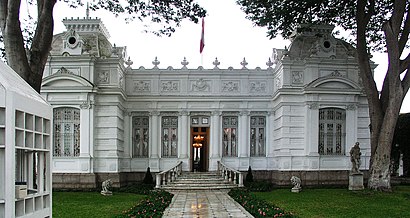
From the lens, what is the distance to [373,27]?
2288 cm

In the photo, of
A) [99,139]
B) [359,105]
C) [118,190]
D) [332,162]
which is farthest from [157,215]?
[359,105]

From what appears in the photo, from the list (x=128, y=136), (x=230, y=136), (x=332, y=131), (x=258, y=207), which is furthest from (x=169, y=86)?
(x=258, y=207)

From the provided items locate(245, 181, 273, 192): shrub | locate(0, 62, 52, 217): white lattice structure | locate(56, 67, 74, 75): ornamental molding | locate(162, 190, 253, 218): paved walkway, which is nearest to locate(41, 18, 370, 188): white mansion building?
locate(56, 67, 74, 75): ornamental molding

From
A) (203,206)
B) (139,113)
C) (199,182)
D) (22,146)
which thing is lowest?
(199,182)

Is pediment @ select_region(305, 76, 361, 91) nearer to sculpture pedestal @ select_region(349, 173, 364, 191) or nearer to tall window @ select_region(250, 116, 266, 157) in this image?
tall window @ select_region(250, 116, 266, 157)

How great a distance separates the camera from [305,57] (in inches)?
956

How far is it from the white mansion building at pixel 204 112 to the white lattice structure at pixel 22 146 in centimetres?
1661

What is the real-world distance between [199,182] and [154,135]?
12.8 ft

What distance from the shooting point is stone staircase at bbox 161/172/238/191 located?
22728 millimetres

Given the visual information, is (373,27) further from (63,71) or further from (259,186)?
(63,71)

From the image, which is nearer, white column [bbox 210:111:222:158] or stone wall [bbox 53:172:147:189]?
stone wall [bbox 53:172:147:189]

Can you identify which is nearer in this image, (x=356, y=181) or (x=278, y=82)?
(x=356, y=181)

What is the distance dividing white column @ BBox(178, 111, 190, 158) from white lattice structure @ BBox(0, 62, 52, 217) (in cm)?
1901

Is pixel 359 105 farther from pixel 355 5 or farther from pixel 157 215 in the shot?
pixel 157 215
